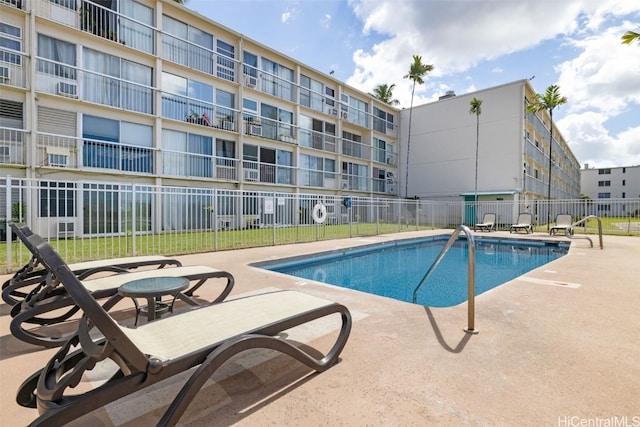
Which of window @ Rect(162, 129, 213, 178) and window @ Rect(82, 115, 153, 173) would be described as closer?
window @ Rect(82, 115, 153, 173)

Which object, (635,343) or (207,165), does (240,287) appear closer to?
(635,343)

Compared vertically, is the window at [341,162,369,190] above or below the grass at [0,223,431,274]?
above

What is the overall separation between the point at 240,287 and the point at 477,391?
12.3ft

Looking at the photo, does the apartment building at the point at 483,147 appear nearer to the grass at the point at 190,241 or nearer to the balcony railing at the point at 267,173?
the grass at the point at 190,241

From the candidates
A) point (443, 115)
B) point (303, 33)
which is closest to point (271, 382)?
point (303, 33)

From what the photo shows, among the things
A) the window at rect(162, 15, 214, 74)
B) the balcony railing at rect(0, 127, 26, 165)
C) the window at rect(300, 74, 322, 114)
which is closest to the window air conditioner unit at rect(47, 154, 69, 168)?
the balcony railing at rect(0, 127, 26, 165)

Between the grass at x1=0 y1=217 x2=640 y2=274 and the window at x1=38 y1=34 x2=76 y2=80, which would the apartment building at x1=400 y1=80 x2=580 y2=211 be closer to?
the grass at x1=0 y1=217 x2=640 y2=274

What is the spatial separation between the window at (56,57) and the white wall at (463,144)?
2560cm

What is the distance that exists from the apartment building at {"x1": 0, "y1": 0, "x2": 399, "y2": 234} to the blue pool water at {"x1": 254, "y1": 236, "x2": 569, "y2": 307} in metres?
4.19

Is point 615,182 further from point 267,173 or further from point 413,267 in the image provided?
point 413,267

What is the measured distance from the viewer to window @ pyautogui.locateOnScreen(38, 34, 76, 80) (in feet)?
42.2

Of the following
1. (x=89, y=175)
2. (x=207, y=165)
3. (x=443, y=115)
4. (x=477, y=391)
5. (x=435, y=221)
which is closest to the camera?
(x=477, y=391)

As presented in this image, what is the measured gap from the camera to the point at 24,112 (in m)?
12.4

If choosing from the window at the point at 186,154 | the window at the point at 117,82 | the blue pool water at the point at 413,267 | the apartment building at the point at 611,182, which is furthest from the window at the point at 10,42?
the apartment building at the point at 611,182
